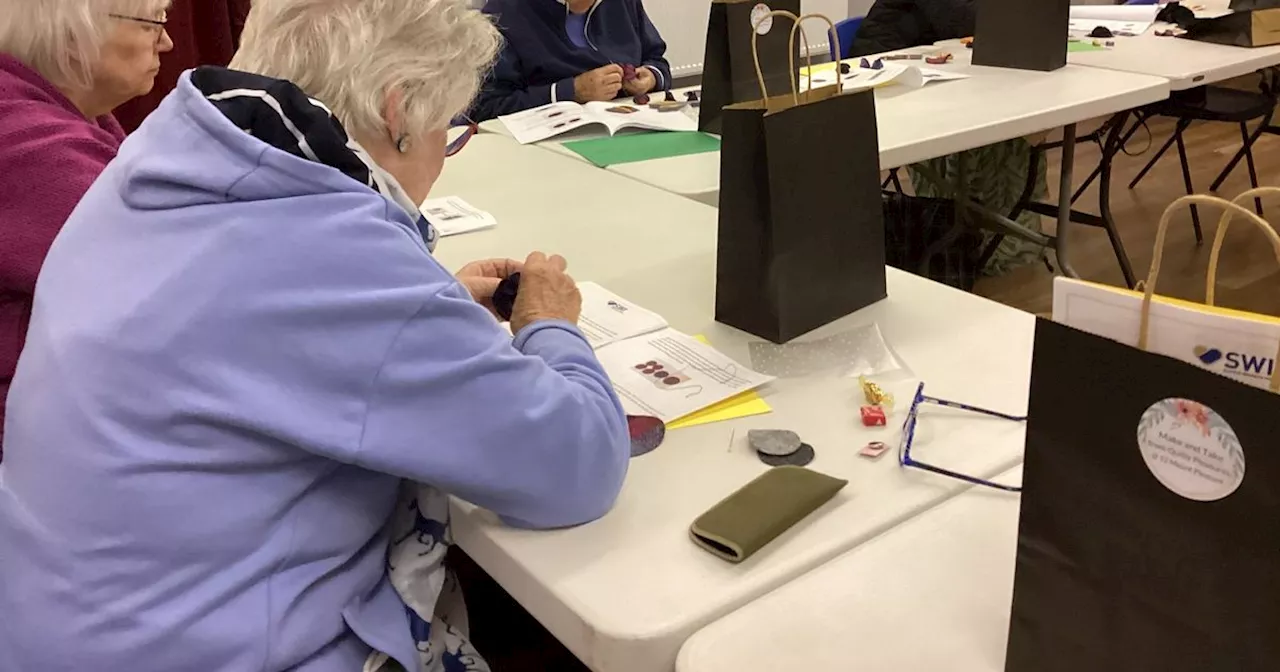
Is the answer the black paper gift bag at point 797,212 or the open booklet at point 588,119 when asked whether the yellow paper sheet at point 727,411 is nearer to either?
the black paper gift bag at point 797,212

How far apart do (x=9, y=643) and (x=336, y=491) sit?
30 centimetres

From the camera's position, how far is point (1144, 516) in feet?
2.09

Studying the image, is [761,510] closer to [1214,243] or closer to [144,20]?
[1214,243]

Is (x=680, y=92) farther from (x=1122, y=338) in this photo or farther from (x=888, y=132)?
(x=1122, y=338)

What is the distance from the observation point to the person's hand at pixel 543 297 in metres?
1.19

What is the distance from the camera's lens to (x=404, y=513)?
1.05 meters

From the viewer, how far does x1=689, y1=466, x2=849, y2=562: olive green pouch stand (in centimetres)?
91

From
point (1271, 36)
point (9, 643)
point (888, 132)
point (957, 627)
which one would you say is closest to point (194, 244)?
point (9, 643)

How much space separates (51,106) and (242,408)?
86 centimetres

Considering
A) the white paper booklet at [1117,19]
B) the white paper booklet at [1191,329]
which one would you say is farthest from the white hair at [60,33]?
the white paper booklet at [1117,19]

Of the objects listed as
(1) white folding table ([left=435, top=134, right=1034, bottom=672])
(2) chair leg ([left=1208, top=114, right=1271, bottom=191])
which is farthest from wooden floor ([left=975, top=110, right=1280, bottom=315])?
(1) white folding table ([left=435, top=134, right=1034, bottom=672])

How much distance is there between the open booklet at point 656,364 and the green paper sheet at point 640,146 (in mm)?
753

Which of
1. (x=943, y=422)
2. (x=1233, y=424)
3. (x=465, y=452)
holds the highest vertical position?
(x=1233, y=424)

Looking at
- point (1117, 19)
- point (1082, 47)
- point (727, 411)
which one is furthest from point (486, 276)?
point (1117, 19)
